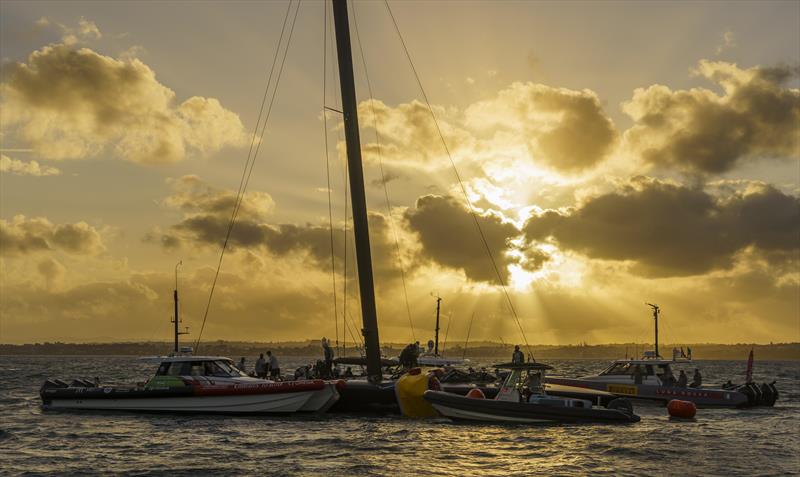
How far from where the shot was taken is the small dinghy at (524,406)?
3167cm

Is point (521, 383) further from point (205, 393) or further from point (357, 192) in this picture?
point (205, 393)

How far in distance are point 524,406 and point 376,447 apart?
6701mm

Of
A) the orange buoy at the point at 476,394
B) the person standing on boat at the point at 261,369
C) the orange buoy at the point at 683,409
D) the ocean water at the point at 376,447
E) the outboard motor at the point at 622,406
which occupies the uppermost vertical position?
the person standing on boat at the point at 261,369

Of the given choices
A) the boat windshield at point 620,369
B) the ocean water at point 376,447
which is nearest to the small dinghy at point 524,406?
the ocean water at point 376,447

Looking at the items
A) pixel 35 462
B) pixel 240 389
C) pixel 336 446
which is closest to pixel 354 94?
pixel 240 389

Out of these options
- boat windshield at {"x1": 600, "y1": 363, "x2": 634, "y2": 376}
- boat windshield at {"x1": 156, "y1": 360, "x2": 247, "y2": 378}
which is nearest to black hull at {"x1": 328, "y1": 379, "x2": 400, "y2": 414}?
Answer: boat windshield at {"x1": 156, "y1": 360, "x2": 247, "y2": 378}

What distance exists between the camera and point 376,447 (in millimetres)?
27781

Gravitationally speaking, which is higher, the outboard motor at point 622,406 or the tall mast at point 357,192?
the tall mast at point 357,192

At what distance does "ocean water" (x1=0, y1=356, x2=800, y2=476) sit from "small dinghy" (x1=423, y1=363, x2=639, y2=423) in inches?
19.0

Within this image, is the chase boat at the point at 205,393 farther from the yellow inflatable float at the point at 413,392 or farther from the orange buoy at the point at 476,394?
the orange buoy at the point at 476,394

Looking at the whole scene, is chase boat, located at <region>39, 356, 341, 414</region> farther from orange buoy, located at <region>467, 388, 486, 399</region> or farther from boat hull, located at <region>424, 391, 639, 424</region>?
orange buoy, located at <region>467, 388, 486, 399</region>

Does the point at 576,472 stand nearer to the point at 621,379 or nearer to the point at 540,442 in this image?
the point at 540,442

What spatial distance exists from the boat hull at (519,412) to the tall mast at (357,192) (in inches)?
143

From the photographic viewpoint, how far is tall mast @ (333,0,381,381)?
34.3 metres
